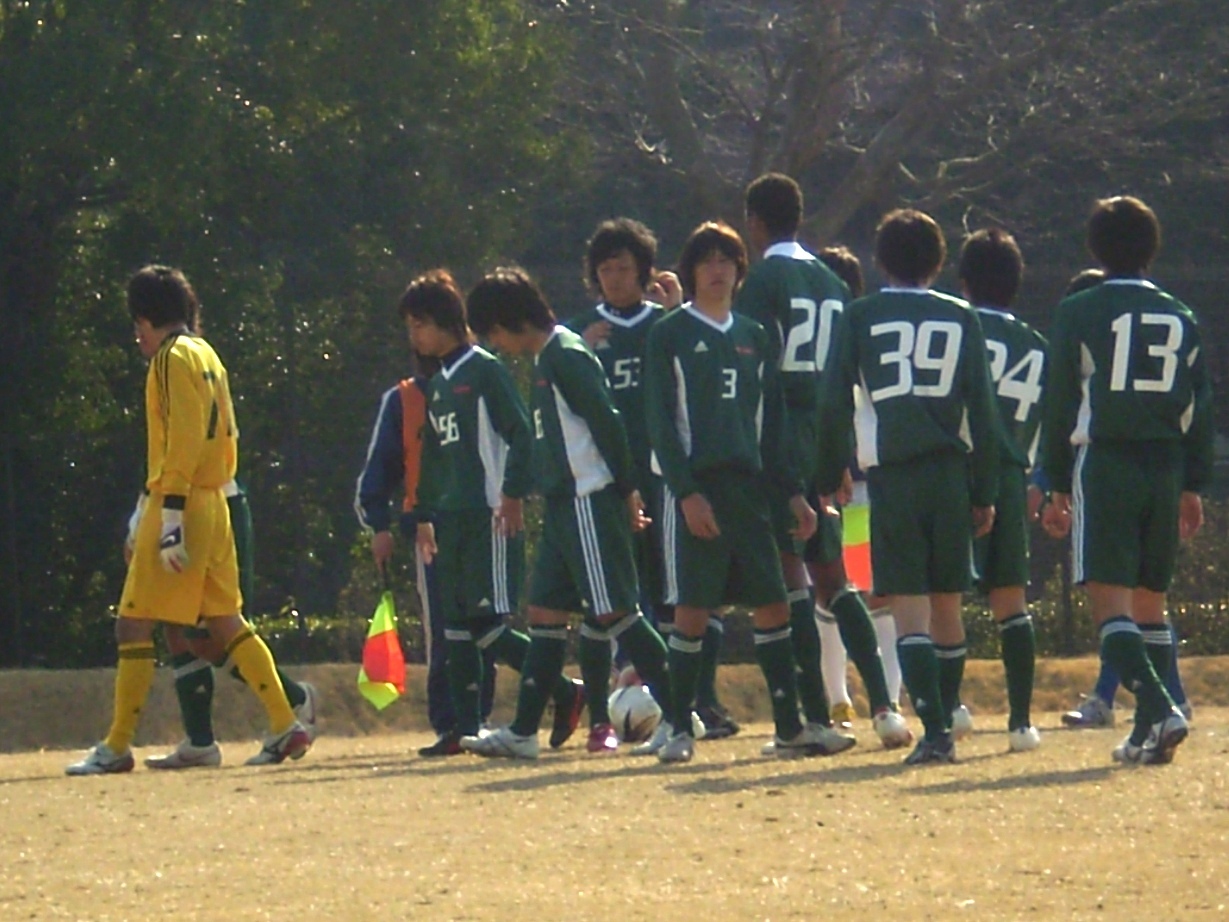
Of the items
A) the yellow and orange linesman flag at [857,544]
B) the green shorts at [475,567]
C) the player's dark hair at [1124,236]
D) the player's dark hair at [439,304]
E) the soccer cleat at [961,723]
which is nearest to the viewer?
the player's dark hair at [1124,236]

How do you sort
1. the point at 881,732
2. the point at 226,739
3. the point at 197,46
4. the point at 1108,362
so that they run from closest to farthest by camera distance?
1. the point at 1108,362
2. the point at 881,732
3. the point at 226,739
4. the point at 197,46

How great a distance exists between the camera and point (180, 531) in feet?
30.5

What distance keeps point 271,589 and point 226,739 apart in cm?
330

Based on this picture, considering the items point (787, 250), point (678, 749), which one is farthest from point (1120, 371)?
point (678, 749)

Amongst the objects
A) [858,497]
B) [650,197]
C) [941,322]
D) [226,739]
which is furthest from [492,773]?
[650,197]

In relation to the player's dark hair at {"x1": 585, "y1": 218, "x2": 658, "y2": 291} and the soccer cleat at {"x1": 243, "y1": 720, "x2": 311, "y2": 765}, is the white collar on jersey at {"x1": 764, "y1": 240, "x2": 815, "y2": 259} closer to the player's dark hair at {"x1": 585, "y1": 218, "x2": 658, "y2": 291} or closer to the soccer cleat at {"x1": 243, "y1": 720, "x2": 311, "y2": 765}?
the player's dark hair at {"x1": 585, "y1": 218, "x2": 658, "y2": 291}

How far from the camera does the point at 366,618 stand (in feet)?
53.6

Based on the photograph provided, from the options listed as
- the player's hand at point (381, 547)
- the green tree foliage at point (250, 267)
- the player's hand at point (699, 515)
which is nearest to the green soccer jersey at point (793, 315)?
the player's hand at point (699, 515)

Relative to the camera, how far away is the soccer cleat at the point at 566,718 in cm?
1038

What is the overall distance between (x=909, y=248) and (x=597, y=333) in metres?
1.85

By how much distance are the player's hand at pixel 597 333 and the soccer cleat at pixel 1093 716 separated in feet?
8.73

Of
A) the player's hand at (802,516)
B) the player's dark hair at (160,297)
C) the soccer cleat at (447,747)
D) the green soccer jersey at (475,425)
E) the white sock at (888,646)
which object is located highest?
the player's dark hair at (160,297)

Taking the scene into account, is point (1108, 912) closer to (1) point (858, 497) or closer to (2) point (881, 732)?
(2) point (881, 732)

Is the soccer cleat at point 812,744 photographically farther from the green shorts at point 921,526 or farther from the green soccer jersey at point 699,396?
the green soccer jersey at point 699,396
